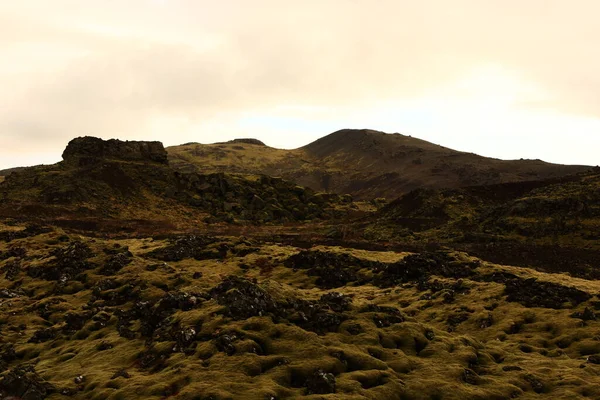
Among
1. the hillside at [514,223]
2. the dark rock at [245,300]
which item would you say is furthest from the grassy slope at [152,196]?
the dark rock at [245,300]

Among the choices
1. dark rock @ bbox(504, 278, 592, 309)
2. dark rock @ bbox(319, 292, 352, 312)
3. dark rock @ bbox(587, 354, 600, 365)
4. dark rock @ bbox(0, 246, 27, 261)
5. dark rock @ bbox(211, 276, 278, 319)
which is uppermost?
dark rock @ bbox(0, 246, 27, 261)

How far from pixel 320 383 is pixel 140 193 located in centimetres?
11699

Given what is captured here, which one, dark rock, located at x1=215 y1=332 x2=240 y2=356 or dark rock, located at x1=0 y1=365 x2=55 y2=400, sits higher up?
dark rock, located at x1=215 y1=332 x2=240 y2=356

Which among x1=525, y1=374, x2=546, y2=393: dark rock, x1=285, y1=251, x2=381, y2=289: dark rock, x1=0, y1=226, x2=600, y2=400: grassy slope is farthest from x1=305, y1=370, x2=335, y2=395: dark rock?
x1=285, y1=251, x2=381, y2=289: dark rock

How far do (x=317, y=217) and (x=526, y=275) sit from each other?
316ft

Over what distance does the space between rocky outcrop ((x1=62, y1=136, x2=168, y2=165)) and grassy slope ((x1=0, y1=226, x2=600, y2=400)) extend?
11196 cm

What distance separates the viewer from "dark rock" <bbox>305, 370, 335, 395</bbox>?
1752 centimetres

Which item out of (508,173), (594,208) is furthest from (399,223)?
(508,173)

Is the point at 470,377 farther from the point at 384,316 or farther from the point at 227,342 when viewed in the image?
the point at 227,342

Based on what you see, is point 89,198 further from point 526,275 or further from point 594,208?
point 594,208

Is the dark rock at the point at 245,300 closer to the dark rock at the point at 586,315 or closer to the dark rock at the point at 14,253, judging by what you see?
the dark rock at the point at 586,315

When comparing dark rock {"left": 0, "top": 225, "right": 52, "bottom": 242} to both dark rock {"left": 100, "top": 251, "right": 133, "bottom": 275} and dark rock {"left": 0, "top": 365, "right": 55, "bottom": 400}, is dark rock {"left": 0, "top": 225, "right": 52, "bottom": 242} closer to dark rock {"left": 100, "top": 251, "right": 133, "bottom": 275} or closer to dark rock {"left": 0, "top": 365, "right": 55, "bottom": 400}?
dark rock {"left": 100, "top": 251, "right": 133, "bottom": 275}

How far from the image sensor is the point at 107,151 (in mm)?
139500

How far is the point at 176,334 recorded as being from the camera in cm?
2248
